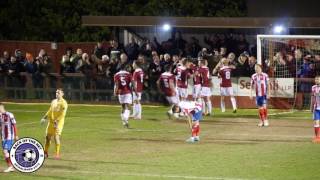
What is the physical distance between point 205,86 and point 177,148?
884cm

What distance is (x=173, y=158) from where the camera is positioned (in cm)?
1866

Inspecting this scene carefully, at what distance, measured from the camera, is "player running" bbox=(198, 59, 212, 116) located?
28.7 meters

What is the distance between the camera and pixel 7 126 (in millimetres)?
17250

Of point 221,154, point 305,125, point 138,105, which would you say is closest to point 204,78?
point 138,105

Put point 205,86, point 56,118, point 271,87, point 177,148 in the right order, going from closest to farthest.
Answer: point 56,118 → point 177,148 → point 205,86 → point 271,87

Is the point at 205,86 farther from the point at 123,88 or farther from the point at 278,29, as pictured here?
the point at 278,29

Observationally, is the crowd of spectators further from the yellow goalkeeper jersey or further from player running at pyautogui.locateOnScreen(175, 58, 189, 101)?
the yellow goalkeeper jersey

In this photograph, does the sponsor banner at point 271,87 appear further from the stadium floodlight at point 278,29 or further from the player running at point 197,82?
the player running at point 197,82

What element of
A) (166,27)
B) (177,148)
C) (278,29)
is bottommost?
(177,148)

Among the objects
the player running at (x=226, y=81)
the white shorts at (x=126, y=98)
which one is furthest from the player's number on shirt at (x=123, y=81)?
the player running at (x=226, y=81)

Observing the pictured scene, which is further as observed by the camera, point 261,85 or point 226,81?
point 226,81

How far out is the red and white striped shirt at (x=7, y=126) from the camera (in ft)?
56.6

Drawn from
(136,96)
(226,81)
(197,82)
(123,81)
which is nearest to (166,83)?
(136,96)

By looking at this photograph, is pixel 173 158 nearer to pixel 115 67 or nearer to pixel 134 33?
pixel 115 67
